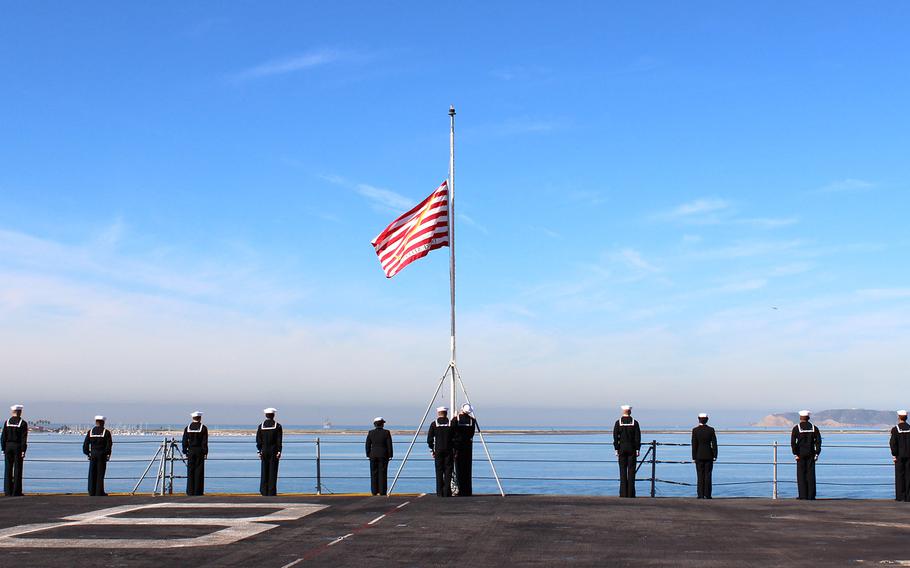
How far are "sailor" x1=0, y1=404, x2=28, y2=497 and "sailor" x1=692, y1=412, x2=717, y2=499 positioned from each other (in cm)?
1419

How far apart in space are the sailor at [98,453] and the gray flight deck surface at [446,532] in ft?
3.98

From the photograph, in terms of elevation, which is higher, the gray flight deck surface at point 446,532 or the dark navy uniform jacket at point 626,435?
the dark navy uniform jacket at point 626,435

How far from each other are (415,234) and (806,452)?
934cm

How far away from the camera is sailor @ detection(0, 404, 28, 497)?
1902cm

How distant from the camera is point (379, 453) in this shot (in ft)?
61.8

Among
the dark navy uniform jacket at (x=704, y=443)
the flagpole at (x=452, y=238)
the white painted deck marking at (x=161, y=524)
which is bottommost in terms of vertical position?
the white painted deck marking at (x=161, y=524)

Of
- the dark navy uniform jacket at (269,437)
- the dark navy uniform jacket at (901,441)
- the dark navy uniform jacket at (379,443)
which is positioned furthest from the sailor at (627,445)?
the dark navy uniform jacket at (269,437)

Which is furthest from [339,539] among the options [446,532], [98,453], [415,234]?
[98,453]

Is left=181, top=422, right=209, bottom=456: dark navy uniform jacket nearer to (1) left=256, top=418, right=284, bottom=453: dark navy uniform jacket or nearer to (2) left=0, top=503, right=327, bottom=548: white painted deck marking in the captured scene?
(1) left=256, top=418, right=284, bottom=453: dark navy uniform jacket

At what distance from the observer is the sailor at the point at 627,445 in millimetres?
18797

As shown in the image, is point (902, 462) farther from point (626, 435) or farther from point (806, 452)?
point (626, 435)

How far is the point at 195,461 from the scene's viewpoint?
62.1 ft

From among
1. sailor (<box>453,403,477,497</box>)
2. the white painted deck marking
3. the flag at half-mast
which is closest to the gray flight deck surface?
the white painted deck marking

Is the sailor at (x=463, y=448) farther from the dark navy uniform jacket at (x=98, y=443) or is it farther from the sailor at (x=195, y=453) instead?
the dark navy uniform jacket at (x=98, y=443)
